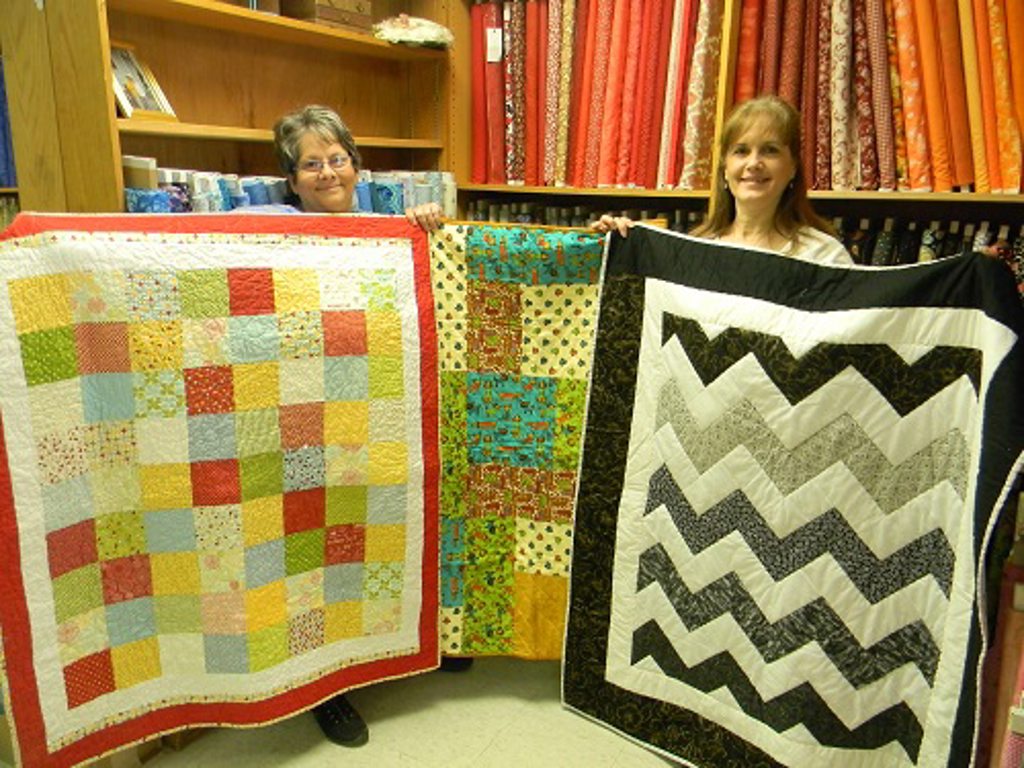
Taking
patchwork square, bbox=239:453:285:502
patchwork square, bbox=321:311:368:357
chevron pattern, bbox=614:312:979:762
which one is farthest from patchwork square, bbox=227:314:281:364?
chevron pattern, bbox=614:312:979:762

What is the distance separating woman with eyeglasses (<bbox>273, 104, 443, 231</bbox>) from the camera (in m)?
1.90

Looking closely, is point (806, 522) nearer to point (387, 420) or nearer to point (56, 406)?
point (387, 420)

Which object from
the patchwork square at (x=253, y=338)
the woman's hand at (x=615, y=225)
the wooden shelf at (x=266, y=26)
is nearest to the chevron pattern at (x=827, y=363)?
the woman's hand at (x=615, y=225)

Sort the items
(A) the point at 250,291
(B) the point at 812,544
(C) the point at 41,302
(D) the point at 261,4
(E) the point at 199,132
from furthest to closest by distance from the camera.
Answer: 1. (D) the point at 261,4
2. (E) the point at 199,132
3. (A) the point at 250,291
4. (B) the point at 812,544
5. (C) the point at 41,302

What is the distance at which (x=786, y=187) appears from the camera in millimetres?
1735

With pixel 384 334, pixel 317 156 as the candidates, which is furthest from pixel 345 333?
pixel 317 156

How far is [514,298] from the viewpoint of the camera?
1796mm

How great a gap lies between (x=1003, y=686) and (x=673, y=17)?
6.28ft

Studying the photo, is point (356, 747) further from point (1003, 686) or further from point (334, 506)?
point (1003, 686)

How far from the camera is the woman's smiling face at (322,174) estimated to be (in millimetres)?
1896

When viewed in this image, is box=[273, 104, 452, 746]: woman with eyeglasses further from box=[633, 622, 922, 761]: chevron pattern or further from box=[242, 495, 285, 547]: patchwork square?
box=[633, 622, 922, 761]: chevron pattern

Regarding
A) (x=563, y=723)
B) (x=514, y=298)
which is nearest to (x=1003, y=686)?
(x=563, y=723)

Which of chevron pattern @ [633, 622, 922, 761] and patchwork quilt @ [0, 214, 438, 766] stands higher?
patchwork quilt @ [0, 214, 438, 766]

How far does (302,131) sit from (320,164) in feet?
0.29
